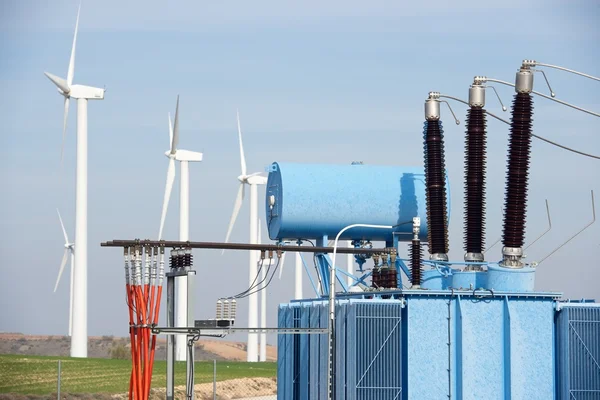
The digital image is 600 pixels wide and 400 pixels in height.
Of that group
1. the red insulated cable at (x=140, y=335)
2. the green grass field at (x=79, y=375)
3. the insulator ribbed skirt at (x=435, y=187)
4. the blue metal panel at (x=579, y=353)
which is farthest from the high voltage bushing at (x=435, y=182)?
the green grass field at (x=79, y=375)

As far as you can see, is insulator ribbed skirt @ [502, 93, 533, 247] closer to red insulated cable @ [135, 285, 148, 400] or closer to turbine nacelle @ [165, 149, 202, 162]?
red insulated cable @ [135, 285, 148, 400]

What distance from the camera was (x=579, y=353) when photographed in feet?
125

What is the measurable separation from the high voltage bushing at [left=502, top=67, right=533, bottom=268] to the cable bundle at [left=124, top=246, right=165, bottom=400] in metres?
11.0

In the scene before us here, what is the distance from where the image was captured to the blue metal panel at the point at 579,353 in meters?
38.1

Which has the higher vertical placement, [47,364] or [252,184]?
[252,184]

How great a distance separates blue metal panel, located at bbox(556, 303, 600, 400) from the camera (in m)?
38.1

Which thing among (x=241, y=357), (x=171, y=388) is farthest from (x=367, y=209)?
(x=241, y=357)

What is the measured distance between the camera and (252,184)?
8275 centimetres

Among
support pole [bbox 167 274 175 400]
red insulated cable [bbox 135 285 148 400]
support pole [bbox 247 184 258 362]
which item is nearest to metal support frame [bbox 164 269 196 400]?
support pole [bbox 167 274 175 400]

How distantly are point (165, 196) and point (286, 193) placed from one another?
21.4 m

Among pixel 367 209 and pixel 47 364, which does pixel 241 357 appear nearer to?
pixel 47 364

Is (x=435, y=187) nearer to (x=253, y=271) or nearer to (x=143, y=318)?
(x=143, y=318)

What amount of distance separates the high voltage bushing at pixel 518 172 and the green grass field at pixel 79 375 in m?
26.7

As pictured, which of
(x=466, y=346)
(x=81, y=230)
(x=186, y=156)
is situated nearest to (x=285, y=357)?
(x=466, y=346)
